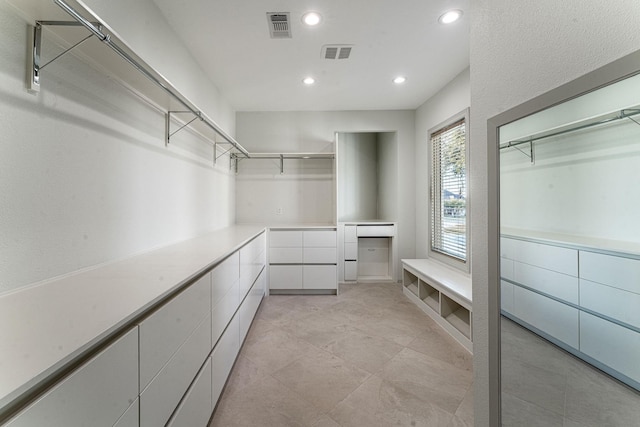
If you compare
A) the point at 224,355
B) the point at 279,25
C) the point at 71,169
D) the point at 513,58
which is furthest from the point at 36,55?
the point at 513,58

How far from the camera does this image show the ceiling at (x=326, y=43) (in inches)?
77.1

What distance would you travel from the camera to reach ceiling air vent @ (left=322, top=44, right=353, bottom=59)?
2416mm

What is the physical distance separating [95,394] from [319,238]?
9.76 ft

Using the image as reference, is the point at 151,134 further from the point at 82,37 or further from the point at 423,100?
the point at 423,100

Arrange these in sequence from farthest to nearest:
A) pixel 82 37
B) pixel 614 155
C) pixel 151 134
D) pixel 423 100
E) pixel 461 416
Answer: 1. pixel 423 100
2. pixel 151 134
3. pixel 461 416
4. pixel 82 37
5. pixel 614 155

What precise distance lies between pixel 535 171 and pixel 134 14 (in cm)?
233

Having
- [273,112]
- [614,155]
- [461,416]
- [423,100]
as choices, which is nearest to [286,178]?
[273,112]

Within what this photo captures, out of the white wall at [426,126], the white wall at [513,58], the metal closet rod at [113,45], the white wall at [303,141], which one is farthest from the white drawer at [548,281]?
the white wall at [303,141]

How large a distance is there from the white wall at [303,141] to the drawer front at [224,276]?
2.22 m

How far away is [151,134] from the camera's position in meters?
1.83

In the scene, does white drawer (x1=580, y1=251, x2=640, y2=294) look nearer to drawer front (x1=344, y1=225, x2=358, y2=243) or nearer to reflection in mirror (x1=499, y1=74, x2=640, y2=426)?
reflection in mirror (x1=499, y1=74, x2=640, y2=426)

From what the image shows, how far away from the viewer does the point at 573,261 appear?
31.9 inches

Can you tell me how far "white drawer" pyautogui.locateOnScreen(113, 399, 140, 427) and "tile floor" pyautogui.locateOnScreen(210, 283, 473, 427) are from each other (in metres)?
0.89

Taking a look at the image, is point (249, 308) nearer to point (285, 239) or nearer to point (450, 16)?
point (285, 239)
